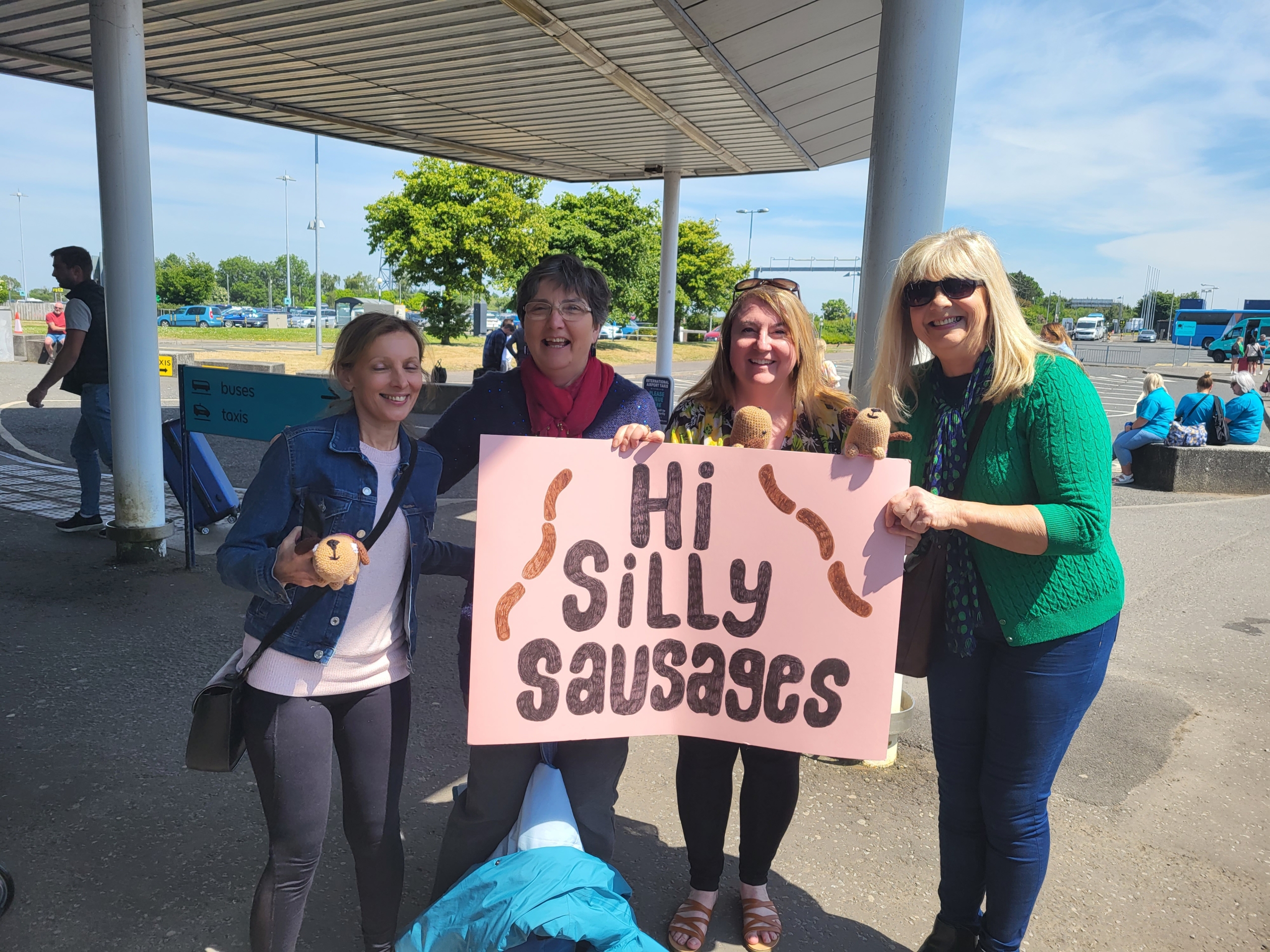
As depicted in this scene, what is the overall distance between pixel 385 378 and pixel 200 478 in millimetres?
5116

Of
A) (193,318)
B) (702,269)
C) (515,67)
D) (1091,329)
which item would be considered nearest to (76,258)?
(515,67)

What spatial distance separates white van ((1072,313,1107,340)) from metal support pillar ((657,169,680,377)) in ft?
201

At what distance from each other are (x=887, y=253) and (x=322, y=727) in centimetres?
261

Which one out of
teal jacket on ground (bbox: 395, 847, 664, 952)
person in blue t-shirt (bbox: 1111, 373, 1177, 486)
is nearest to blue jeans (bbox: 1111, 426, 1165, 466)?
person in blue t-shirt (bbox: 1111, 373, 1177, 486)

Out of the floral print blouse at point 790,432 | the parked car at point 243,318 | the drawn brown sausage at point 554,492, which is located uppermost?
the parked car at point 243,318

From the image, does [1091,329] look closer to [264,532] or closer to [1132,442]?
[1132,442]

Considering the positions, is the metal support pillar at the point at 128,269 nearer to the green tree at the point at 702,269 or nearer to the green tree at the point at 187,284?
the green tree at the point at 702,269

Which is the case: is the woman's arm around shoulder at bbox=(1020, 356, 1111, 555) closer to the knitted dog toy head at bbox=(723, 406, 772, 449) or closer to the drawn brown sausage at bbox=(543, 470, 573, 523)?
the knitted dog toy head at bbox=(723, 406, 772, 449)

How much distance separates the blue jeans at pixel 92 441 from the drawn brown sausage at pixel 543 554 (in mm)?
5346

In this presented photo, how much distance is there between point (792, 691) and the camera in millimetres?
2195

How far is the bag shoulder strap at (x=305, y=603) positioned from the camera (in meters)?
1.94

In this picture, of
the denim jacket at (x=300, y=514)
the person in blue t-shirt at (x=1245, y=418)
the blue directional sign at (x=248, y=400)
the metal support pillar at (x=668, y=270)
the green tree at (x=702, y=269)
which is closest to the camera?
the denim jacket at (x=300, y=514)

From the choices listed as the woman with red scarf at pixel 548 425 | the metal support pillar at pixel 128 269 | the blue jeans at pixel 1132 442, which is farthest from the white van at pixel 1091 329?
the woman with red scarf at pixel 548 425

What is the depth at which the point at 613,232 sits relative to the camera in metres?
44.0
